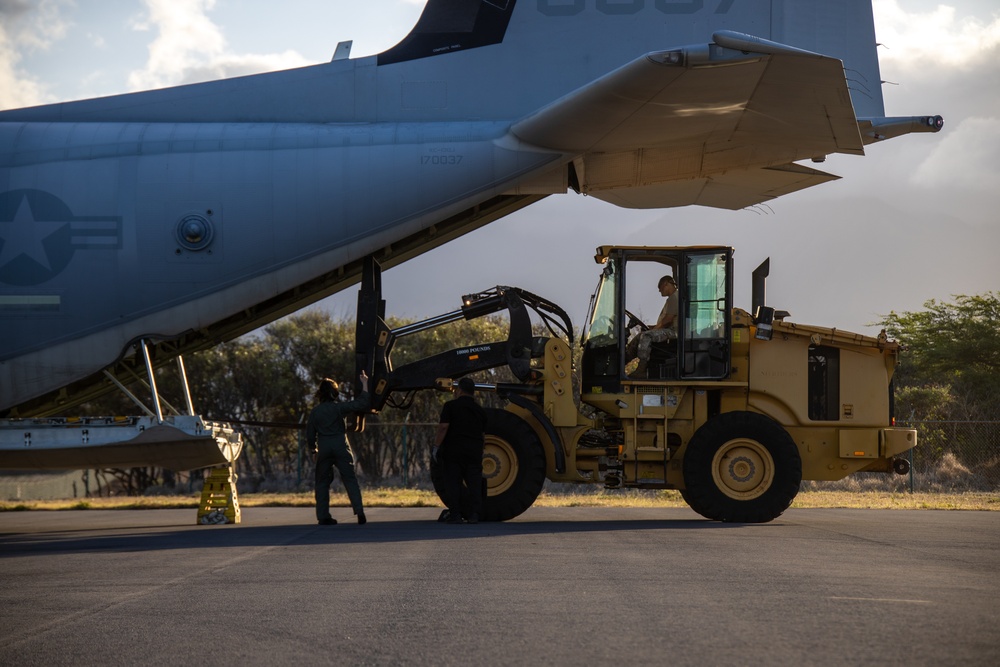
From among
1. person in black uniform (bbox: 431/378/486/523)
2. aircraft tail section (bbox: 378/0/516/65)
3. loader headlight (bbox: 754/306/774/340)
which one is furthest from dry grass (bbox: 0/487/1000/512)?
aircraft tail section (bbox: 378/0/516/65)

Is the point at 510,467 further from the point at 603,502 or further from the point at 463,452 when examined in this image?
the point at 603,502

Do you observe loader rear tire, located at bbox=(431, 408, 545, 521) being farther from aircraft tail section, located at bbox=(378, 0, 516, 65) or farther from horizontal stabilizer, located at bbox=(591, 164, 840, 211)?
aircraft tail section, located at bbox=(378, 0, 516, 65)

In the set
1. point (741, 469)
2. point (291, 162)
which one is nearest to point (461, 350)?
point (291, 162)

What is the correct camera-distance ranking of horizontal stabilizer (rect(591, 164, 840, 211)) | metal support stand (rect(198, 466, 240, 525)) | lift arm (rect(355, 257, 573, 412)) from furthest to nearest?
horizontal stabilizer (rect(591, 164, 840, 211)), metal support stand (rect(198, 466, 240, 525)), lift arm (rect(355, 257, 573, 412))

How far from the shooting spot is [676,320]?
13.8 metres

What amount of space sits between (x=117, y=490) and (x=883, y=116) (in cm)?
2279

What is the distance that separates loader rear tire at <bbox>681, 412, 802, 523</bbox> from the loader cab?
31.2 inches

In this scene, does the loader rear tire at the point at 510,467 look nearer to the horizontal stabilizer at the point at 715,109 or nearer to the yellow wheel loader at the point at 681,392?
the yellow wheel loader at the point at 681,392

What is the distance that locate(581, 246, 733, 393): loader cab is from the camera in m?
13.6

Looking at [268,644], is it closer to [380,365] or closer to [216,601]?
[216,601]

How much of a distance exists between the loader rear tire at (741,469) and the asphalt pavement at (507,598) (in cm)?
145

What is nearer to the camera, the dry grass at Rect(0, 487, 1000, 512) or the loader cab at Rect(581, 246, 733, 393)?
the loader cab at Rect(581, 246, 733, 393)

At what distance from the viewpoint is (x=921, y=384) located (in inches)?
1340

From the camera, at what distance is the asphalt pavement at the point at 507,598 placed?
4953 millimetres
